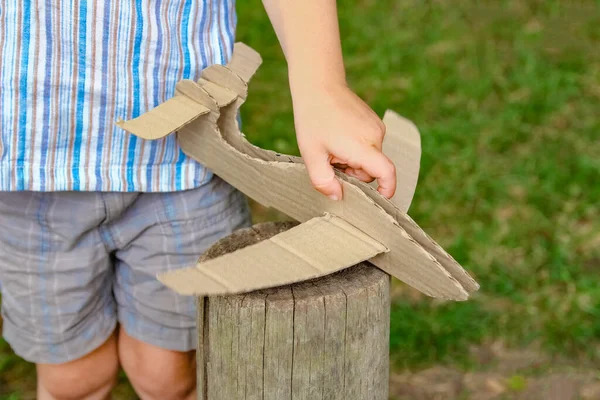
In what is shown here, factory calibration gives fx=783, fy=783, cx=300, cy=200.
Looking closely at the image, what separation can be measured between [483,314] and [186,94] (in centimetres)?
172

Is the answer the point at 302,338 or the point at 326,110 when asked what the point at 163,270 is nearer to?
the point at 302,338

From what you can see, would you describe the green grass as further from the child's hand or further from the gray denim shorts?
the child's hand

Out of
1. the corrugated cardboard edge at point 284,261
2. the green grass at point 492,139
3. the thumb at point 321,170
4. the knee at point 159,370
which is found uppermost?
the thumb at point 321,170

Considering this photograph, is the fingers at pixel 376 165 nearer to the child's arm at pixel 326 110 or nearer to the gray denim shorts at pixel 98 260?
the child's arm at pixel 326 110

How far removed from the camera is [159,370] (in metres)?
1.83

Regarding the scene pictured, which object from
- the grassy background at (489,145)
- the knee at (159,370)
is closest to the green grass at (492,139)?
the grassy background at (489,145)

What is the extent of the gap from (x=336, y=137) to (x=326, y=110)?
0.05m

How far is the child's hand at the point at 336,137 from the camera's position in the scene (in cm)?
129

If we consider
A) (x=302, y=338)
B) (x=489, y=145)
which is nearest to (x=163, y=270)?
(x=302, y=338)

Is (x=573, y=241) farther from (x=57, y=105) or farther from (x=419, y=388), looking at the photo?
(x=57, y=105)

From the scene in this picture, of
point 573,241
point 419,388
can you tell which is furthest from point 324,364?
point 573,241

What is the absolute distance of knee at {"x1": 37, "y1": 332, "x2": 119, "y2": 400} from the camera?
5.99ft

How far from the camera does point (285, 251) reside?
1297 mm

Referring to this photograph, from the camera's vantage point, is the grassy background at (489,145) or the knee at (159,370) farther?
the grassy background at (489,145)
